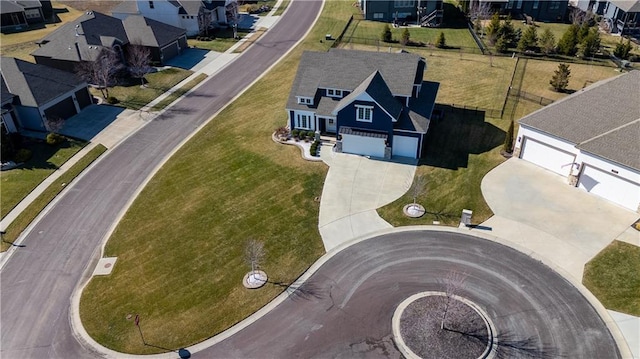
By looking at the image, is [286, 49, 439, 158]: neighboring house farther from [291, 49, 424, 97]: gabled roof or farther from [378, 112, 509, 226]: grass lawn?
[378, 112, 509, 226]: grass lawn

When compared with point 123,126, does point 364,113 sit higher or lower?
higher

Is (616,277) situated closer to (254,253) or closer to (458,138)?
(458,138)

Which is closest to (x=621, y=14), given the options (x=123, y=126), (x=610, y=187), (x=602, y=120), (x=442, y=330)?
(x=602, y=120)

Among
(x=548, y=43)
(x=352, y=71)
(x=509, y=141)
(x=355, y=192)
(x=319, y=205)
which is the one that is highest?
(x=352, y=71)

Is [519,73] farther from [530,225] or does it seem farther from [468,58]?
[530,225]

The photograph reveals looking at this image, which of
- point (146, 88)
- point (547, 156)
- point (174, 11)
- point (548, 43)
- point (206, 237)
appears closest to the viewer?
point (206, 237)

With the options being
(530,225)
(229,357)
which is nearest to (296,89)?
(530,225)
